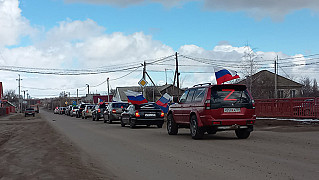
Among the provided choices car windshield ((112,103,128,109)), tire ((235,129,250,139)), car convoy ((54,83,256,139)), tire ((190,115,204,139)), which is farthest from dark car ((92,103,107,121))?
tire ((235,129,250,139))

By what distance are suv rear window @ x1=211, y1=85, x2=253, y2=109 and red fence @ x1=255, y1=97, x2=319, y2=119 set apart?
7.77 m

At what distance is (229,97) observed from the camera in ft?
42.3

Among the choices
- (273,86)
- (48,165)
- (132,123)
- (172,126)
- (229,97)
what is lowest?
(48,165)

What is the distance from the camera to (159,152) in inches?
406

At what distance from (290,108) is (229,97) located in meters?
9.58

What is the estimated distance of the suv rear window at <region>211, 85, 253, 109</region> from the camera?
41.9ft

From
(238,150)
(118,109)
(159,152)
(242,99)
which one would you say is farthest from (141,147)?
(118,109)

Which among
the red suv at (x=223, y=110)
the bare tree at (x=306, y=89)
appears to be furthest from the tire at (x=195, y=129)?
the bare tree at (x=306, y=89)

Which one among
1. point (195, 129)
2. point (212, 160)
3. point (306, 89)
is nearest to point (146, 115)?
point (195, 129)

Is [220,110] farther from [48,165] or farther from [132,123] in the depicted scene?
[132,123]

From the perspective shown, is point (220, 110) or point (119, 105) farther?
point (119, 105)

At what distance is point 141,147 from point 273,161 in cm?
448

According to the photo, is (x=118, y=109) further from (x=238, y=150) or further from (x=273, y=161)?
(x=273, y=161)

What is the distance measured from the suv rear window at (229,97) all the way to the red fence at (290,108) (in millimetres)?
7773
